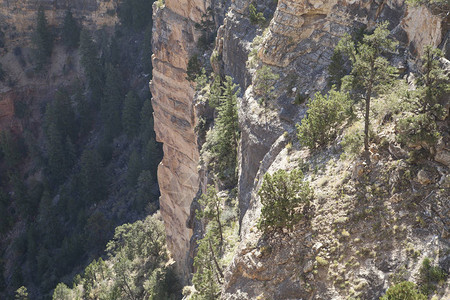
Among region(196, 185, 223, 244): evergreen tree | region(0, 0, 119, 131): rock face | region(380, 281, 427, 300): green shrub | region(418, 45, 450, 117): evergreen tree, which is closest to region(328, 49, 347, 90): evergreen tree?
region(418, 45, 450, 117): evergreen tree

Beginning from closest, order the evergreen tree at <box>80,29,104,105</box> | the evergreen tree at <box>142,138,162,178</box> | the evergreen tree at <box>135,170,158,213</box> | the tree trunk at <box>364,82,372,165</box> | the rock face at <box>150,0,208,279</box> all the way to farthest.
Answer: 1. the tree trunk at <box>364,82,372,165</box>
2. the rock face at <box>150,0,208,279</box>
3. the evergreen tree at <box>135,170,158,213</box>
4. the evergreen tree at <box>142,138,162,178</box>
5. the evergreen tree at <box>80,29,104,105</box>

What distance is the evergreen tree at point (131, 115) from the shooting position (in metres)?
83.6

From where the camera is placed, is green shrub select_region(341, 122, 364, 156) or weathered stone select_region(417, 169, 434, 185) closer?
weathered stone select_region(417, 169, 434, 185)

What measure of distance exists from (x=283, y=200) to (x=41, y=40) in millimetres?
90791

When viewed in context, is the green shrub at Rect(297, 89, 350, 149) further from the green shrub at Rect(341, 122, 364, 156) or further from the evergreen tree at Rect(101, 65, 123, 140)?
the evergreen tree at Rect(101, 65, 123, 140)

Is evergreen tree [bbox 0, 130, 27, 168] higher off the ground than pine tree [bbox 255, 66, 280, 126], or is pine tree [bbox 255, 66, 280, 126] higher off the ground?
pine tree [bbox 255, 66, 280, 126]

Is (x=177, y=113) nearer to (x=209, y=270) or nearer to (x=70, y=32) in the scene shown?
(x=209, y=270)

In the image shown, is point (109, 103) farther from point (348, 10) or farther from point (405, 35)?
point (405, 35)

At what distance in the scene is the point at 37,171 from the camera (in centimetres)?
8981

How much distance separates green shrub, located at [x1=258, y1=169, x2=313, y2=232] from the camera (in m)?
23.1

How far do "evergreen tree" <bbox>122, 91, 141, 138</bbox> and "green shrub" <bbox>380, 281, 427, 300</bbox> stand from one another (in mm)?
71776

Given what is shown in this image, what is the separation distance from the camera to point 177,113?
58062mm

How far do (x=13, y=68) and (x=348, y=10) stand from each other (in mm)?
88953

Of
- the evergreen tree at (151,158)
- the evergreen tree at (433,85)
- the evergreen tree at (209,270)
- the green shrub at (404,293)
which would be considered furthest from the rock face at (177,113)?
the green shrub at (404,293)
